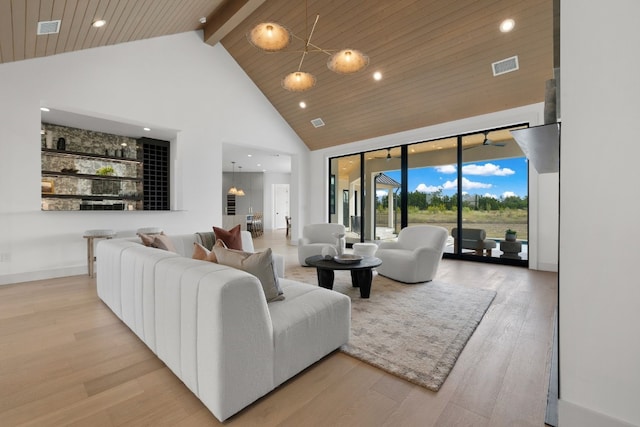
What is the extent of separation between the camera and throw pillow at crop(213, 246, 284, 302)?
1830mm

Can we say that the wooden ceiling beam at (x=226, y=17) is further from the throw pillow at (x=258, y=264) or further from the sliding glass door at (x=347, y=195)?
the throw pillow at (x=258, y=264)

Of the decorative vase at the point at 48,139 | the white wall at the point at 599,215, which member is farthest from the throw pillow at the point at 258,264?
the decorative vase at the point at 48,139

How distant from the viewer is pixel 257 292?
1.48 meters

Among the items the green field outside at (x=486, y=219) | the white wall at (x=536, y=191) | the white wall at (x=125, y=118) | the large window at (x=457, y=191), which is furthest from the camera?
Answer: the large window at (x=457, y=191)

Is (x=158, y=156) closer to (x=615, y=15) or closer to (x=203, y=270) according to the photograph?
(x=203, y=270)

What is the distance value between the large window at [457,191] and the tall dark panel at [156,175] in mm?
5009

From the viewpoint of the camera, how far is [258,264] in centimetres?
184

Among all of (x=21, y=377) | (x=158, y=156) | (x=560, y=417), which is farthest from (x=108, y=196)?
(x=560, y=417)

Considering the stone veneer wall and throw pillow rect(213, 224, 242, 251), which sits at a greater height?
the stone veneer wall

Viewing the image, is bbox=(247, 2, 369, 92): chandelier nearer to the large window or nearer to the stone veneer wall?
the large window

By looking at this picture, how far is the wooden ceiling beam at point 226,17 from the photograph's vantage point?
480cm

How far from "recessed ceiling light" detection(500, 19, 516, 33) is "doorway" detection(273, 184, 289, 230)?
38.1 ft

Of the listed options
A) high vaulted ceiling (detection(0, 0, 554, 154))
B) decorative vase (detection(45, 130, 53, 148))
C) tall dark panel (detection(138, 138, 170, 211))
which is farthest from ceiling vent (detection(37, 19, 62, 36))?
tall dark panel (detection(138, 138, 170, 211))

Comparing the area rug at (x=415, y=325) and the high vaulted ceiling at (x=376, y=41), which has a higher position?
the high vaulted ceiling at (x=376, y=41)
